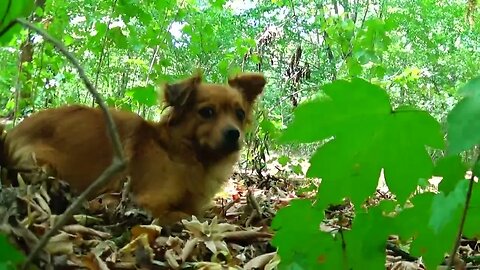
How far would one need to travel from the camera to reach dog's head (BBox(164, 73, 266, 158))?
3.31 metres

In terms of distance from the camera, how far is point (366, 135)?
96 centimetres

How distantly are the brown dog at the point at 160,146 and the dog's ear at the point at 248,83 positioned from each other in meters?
0.21

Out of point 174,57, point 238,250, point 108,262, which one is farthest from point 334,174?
point 174,57

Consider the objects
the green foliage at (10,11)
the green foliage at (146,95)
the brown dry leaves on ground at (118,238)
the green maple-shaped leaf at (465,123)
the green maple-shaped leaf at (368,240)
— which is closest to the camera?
the green maple-shaped leaf at (465,123)

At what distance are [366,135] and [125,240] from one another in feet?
3.94

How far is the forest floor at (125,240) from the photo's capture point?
1467 mm

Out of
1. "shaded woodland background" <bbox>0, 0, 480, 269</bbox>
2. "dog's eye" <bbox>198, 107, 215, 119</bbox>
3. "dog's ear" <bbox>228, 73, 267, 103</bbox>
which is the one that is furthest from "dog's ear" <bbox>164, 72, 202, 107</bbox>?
"shaded woodland background" <bbox>0, 0, 480, 269</bbox>

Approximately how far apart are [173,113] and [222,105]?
271 mm

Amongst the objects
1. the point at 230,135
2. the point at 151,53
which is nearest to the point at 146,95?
the point at 230,135

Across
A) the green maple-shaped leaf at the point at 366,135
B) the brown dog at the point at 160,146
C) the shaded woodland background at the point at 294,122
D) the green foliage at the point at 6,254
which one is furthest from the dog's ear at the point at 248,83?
the green foliage at the point at 6,254

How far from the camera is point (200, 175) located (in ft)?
10.7

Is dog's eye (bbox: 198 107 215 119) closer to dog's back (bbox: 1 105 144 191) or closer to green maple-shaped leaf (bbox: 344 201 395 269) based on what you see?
dog's back (bbox: 1 105 144 191)

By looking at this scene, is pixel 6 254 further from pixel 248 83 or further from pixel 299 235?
pixel 248 83

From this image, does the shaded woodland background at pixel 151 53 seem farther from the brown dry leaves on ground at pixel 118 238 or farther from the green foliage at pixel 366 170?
the green foliage at pixel 366 170
